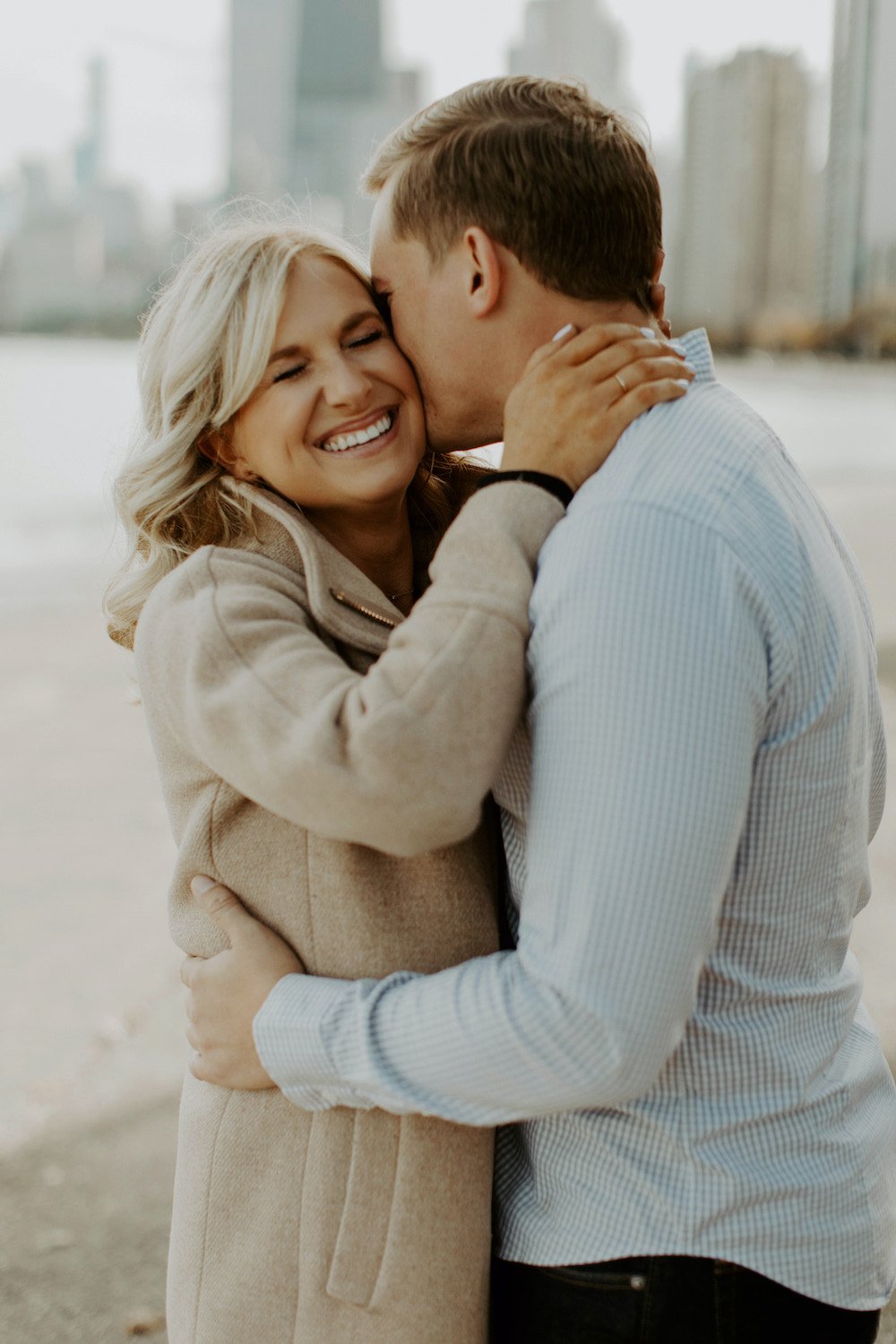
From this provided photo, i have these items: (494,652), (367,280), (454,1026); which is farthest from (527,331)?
(454,1026)

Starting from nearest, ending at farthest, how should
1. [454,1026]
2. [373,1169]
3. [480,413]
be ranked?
[454,1026] → [373,1169] → [480,413]

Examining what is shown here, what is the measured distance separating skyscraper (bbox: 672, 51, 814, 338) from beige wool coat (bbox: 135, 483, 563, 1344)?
32.2 feet

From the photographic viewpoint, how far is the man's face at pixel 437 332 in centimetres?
157

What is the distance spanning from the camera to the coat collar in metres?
1.47

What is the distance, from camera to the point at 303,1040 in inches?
51.4

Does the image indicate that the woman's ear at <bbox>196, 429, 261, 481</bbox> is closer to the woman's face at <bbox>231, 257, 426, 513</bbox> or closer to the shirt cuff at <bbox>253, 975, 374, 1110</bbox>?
the woman's face at <bbox>231, 257, 426, 513</bbox>

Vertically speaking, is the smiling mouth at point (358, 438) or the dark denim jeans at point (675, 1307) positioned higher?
the smiling mouth at point (358, 438)

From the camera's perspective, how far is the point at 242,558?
1.49 meters

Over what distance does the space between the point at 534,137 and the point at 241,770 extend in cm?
82

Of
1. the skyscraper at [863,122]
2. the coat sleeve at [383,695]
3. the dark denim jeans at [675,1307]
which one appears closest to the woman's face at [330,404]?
the coat sleeve at [383,695]

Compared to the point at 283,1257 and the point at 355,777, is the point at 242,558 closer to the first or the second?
the point at 355,777

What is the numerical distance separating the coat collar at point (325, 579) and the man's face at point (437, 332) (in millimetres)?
257

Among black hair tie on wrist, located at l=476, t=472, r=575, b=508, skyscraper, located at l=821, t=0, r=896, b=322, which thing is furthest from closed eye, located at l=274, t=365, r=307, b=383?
skyscraper, located at l=821, t=0, r=896, b=322

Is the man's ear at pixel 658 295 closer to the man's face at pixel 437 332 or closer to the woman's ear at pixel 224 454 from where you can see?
the man's face at pixel 437 332
